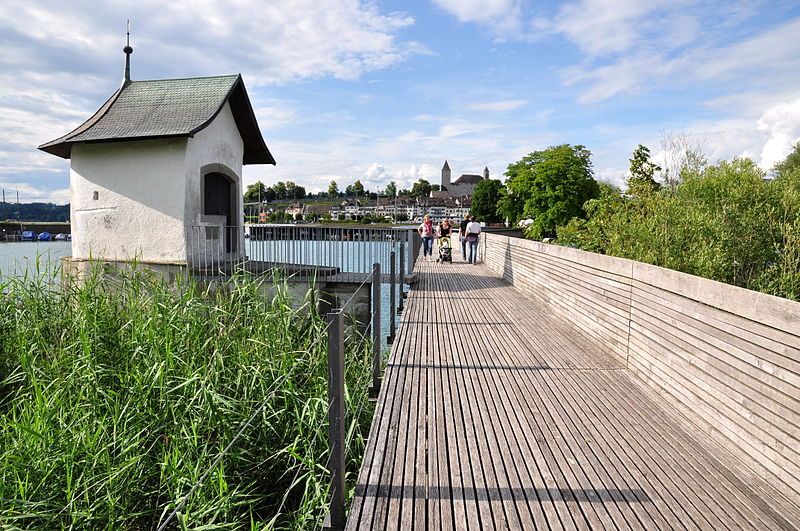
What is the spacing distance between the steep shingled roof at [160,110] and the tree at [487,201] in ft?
243

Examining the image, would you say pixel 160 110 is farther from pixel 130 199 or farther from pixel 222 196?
pixel 222 196

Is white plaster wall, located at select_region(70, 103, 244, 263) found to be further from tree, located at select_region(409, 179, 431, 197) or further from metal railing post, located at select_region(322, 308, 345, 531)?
tree, located at select_region(409, 179, 431, 197)

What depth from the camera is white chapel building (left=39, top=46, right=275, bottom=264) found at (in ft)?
39.0

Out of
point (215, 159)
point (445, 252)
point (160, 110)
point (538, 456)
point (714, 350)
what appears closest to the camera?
point (538, 456)

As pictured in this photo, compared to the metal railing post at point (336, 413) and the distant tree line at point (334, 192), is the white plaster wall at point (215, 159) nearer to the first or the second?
the metal railing post at point (336, 413)

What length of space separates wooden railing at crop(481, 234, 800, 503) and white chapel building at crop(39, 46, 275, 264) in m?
9.23

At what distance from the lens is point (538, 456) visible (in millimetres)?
3283

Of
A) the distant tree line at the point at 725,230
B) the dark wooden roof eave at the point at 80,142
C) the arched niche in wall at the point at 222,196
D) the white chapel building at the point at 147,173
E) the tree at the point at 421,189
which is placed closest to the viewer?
the distant tree line at the point at 725,230

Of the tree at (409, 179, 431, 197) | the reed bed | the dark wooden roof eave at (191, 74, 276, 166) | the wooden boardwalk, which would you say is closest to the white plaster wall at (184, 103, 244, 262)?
the dark wooden roof eave at (191, 74, 276, 166)

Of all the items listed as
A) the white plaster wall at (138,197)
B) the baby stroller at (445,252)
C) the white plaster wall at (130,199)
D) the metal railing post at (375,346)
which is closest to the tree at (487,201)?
the baby stroller at (445,252)

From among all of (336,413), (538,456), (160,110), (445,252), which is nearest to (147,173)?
(160,110)

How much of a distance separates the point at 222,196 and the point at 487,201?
7529 centimetres

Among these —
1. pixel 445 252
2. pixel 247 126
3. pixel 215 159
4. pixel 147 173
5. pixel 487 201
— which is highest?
pixel 487 201

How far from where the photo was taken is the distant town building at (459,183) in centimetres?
17362
